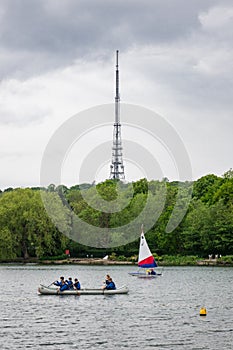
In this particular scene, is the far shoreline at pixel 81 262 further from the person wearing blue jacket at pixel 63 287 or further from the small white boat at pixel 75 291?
the person wearing blue jacket at pixel 63 287

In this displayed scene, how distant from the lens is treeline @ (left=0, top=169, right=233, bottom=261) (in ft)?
342

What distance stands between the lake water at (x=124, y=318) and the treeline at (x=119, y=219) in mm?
37363

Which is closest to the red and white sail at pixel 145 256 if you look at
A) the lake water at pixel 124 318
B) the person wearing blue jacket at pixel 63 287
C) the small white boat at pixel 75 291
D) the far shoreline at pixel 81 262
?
the lake water at pixel 124 318

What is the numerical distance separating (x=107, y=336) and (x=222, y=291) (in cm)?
2589

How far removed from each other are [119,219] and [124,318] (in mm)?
76007

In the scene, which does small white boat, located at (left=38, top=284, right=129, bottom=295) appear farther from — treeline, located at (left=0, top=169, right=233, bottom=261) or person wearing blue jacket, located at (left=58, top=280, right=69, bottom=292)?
treeline, located at (left=0, top=169, right=233, bottom=261)

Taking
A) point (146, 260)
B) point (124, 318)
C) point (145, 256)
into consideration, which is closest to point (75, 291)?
point (124, 318)

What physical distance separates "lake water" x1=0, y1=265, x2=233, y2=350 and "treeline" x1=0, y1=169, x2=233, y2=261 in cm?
3736

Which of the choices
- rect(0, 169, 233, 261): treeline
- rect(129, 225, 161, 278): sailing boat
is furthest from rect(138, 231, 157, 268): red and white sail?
rect(0, 169, 233, 261): treeline

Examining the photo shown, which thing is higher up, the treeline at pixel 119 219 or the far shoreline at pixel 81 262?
the treeline at pixel 119 219

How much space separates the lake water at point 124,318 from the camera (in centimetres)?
3312

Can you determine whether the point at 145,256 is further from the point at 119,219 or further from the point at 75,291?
the point at 119,219

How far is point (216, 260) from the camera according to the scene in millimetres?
99250

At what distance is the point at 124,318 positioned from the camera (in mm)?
41500
